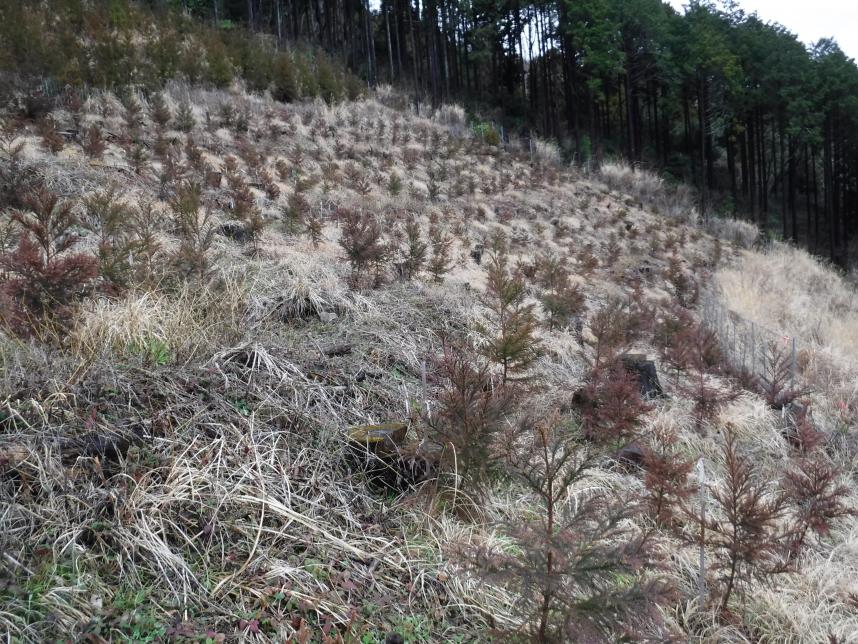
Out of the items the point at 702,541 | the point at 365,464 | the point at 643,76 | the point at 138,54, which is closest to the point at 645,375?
the point at 702,541

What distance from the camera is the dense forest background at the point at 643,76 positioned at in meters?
29.8

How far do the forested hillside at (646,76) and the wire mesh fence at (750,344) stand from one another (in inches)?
709

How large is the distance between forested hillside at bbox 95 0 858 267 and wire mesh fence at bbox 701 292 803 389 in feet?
59.1

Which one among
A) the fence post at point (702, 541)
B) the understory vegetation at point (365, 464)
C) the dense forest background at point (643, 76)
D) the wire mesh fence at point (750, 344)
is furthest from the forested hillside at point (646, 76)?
the fence post at point (702, 541)

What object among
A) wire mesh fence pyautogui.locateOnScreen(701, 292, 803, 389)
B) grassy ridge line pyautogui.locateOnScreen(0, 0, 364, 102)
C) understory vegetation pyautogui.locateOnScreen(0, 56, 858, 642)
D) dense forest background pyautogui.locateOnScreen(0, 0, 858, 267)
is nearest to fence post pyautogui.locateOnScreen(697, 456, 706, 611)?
understory vegetation pyautogui.locateOnScreen(0, 56, 858, 642)

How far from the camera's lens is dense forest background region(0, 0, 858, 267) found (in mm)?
29844

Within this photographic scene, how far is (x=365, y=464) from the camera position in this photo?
333 cm

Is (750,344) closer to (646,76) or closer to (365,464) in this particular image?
(365,464)

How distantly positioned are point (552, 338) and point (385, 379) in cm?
270

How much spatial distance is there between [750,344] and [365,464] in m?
7.03

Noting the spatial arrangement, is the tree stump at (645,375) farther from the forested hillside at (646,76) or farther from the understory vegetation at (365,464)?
the forested hillside at (646,76)

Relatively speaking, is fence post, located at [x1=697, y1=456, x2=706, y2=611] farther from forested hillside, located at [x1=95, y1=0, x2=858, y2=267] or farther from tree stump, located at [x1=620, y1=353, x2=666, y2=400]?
forested hillside, located at [x1=95, y1=0, x2=858, y2=267]

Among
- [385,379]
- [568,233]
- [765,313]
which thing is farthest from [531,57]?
[385,379]

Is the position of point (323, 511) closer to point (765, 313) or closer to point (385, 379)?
point (385, 379)
